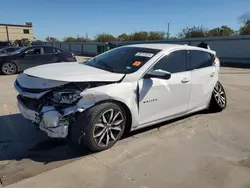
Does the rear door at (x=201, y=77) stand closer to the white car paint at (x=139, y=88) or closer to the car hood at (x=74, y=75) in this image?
the white car paint at (x=139, y=88)

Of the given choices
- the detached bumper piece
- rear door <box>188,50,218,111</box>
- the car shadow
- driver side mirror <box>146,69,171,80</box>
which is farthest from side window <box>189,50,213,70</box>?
the detached bumper piece

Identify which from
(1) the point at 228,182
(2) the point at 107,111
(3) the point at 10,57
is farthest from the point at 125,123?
(3) the point at 10,57

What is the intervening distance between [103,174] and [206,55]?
11.2 ft

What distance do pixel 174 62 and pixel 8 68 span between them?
905cm

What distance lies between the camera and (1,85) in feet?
26.9

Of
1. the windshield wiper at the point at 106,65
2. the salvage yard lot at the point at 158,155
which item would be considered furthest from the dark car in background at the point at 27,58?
the windshield wiper at the point at 106,65

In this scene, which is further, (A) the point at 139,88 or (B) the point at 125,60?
(B) the point at 125,60

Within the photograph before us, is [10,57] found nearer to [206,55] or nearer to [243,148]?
[206,55]

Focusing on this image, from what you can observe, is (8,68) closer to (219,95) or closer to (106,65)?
(106,65)

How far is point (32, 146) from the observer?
3549mm

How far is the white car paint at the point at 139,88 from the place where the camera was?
3146 millimetres

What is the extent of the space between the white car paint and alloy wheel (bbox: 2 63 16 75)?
788 cm

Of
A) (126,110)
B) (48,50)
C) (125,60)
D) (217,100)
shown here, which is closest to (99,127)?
(126,110)

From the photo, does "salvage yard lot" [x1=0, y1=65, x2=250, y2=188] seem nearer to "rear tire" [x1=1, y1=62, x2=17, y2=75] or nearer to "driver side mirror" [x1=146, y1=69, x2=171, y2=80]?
"driver side mirror" [x1=146, y1=69, x2=171, y2=80]
